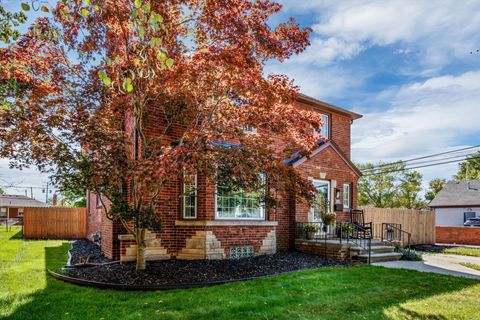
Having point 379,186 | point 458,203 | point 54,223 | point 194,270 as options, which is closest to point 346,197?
point 194,270

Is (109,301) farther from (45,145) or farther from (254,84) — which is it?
(254,84)

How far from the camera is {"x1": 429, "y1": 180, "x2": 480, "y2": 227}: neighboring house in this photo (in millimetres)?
30414

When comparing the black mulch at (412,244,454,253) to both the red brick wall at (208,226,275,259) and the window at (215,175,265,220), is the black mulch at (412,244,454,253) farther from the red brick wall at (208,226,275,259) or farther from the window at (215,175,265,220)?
the window at (215,175,265,220)

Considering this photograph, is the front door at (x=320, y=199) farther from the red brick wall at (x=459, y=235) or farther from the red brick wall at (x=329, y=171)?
the red brick wall at (x=459, y=235)

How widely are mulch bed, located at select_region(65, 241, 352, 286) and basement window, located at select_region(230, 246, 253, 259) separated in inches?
16.7

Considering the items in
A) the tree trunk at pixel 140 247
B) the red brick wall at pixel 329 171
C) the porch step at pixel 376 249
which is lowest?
the porch step at pixel 376 249

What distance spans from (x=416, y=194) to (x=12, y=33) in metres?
46.3

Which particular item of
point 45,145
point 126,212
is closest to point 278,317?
point 126,212

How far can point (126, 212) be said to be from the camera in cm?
715

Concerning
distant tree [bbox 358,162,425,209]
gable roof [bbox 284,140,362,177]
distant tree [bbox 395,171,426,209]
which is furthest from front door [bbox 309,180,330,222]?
distant tree [bbox 395,171,426,209]

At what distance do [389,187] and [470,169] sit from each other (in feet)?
45.0

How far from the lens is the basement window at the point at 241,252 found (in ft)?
34.6

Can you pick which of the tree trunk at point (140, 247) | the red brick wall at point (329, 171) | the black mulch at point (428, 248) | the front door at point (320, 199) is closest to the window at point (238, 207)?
the red brick wall at point (329, 171)

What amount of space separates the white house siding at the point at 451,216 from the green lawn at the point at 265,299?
2746 centimetres
